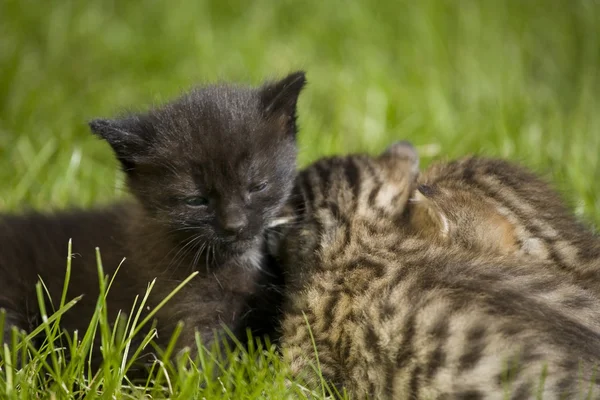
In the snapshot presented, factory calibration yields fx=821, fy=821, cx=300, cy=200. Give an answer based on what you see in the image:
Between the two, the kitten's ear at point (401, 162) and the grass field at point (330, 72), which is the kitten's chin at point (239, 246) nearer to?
the kitten's ear at point (401, 162)

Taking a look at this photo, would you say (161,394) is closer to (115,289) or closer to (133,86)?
(115,289)

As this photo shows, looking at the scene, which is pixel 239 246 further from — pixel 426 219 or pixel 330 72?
pixel 330 72

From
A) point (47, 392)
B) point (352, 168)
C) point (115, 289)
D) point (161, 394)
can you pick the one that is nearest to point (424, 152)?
point (352, 168)

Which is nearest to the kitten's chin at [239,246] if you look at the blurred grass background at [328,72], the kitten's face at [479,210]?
the kitten's face at [479,210]

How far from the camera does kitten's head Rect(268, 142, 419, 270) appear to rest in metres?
3.18

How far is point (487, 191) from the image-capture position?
10.8ft

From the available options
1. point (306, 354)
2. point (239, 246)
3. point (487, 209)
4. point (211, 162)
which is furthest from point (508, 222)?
point (211, 162)

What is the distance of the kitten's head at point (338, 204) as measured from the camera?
318cm

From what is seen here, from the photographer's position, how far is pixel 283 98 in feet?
11.1

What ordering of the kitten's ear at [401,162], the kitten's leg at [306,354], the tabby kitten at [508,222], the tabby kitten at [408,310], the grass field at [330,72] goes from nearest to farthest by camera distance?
the tabby kitten at [408,310] → the kitten's leg at [306,354] → the tabby kitten at [508,222] → the kitten's ear at [401,162] → the grass field at [330,72]

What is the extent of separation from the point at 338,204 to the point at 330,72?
2876 millimetres

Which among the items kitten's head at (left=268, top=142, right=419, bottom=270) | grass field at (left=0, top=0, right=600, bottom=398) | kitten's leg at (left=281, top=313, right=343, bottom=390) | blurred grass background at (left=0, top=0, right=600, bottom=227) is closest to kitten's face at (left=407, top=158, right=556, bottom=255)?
kitten's head at (left=268, top=142, right=419, bottom=270)

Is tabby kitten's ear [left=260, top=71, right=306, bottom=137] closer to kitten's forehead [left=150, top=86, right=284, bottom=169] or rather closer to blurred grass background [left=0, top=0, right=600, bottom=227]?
kitten's forehead [left=150, top=86, right=284, bottom=169]

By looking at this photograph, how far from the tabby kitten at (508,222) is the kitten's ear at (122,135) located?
1.11m
